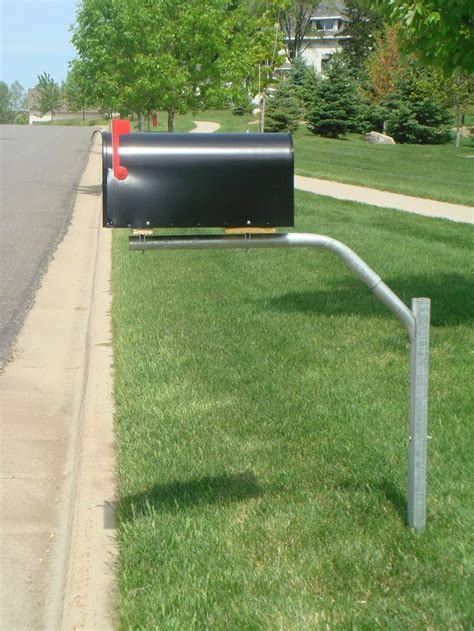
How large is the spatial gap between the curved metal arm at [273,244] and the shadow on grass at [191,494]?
1153 mm

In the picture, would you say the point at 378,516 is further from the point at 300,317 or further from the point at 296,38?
the point at 296,38

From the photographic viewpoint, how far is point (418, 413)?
13.0 feet

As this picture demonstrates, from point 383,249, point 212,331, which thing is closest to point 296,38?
point 383,249

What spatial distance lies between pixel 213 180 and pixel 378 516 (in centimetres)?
162

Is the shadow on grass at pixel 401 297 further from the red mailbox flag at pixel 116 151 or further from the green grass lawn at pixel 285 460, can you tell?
the red mailbox flag at pixel 116 151

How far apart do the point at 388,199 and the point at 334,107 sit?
78.2ft

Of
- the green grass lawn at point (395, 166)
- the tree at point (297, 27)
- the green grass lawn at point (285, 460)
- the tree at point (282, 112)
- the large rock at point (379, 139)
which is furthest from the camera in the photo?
the tree at point (297, 27)

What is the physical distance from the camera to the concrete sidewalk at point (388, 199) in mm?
16344

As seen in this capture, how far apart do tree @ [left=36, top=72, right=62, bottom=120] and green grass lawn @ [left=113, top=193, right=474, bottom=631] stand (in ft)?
357

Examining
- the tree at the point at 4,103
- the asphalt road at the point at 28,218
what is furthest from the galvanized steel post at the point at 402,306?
the tree at the point at 4,103

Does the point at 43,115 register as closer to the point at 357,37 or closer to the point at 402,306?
the point at 357,37

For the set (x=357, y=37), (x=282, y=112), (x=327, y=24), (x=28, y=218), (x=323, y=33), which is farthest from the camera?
(x=327, y=24)

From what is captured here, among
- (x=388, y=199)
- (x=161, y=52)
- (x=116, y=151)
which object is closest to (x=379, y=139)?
(x=388, y=199)

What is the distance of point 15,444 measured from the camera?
5781mm
